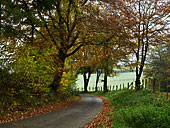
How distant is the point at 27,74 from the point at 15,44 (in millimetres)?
2242

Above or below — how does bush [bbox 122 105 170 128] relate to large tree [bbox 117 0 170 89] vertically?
below

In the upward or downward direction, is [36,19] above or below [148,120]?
above

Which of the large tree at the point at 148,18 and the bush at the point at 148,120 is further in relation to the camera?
the large tree at the point at 148,18

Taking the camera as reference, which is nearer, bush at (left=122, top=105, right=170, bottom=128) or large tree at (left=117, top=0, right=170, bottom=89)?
bush at (left=122, top=105, right=170, bottom=128)

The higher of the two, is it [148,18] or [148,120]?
[148,18]

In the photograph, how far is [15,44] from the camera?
11.3 meters

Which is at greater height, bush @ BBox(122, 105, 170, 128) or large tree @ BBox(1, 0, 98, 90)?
large tree @ BBox(1, 0, 98, 90)

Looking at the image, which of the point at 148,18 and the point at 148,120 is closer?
the point at 148,120

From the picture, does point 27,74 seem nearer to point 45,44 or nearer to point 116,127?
point 45,44

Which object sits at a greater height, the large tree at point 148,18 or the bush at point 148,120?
the large tree at point 148,18

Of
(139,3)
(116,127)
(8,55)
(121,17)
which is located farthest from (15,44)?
(139,3)

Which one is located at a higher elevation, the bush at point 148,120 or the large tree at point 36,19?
the large tree at point 36,19

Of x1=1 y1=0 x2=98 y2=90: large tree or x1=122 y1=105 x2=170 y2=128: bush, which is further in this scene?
x1=1 y1=0 x2=98 y2=90: large tree

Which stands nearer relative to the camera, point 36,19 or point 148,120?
point 148,120
